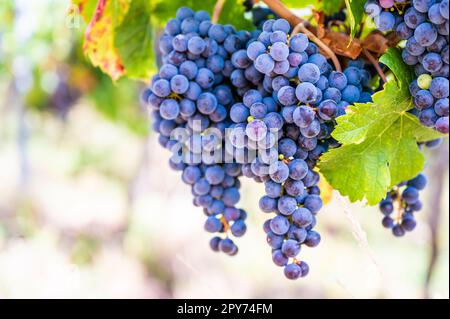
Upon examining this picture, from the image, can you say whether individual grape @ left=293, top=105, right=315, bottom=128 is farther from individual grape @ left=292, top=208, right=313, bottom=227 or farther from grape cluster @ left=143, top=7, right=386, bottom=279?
individual grape @ left=292, top=208, right=313, bottom=227

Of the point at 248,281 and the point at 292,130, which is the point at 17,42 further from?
the point at 292,130

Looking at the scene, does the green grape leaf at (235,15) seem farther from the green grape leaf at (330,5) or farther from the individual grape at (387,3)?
the individual grape at (387,3)

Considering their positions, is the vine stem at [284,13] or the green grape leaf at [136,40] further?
the green grape leaf at [136,40]

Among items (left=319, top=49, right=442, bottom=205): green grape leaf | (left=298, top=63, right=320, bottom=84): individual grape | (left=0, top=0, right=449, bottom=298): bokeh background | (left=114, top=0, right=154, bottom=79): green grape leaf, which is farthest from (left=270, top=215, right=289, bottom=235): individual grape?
(left=0, top=0, right=449, bottom=298): bokeh background

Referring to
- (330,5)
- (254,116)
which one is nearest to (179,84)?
(254,116)

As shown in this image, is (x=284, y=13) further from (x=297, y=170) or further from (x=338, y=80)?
(x=297, y=170)

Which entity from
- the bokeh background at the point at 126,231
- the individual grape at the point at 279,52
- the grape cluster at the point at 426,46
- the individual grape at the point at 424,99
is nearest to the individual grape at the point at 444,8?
the grape cluster at the point at 426,46
